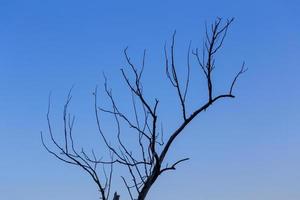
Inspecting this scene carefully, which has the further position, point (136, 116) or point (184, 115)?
point (136, 116)

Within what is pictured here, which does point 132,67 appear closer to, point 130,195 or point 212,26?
point 212,26

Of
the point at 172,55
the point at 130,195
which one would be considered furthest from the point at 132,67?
the point at 130,195

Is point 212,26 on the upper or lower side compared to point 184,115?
upper

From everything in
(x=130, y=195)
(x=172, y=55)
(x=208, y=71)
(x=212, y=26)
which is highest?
(x=212, y=26)

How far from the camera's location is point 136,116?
4.43 metres

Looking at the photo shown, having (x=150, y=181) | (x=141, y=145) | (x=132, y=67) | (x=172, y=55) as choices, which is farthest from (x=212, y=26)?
(x=150, y=181)

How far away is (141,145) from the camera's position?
13.5ft

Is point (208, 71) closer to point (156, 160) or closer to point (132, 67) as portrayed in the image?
point (132, 67)

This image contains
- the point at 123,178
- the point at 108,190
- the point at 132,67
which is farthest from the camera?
the point at 132,67

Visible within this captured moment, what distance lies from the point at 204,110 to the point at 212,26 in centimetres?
119

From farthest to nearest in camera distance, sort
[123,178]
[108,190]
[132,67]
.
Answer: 1. [132,67]
2. [108,190]
3. [123,178]

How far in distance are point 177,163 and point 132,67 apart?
4.09ft

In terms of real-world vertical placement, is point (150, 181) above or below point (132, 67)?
below

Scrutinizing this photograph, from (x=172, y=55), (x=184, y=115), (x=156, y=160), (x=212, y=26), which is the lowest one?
(x=156, y=160)
